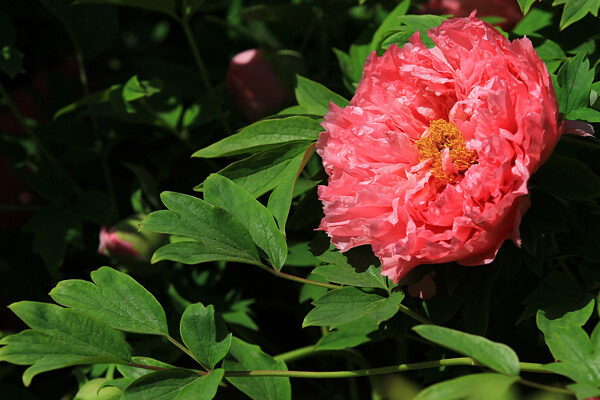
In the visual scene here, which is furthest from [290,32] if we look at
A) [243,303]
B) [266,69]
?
[243,303]

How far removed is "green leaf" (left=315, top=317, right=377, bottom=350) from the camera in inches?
26.7

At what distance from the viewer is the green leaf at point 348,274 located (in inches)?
22.2

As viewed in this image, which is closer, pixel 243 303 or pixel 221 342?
pixel 221 342

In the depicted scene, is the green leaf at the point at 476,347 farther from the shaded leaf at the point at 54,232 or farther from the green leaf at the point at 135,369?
the shaded leaf at the point at 54,232

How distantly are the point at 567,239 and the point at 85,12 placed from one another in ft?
2.76

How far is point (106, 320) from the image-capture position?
55cm

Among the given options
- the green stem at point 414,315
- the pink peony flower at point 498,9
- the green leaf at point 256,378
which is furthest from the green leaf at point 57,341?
the pink peony flower at point 498,9

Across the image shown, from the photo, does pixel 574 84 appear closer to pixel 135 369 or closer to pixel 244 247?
pixel 244 247

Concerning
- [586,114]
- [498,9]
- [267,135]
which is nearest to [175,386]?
[267,135]

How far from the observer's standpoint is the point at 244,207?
1.99 ft

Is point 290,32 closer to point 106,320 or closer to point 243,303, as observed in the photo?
point 243,303

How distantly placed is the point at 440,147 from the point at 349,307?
17 cm

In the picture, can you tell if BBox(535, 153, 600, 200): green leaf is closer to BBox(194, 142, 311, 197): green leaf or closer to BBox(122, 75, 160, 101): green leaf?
BBox(194, 142, 311, 197): green leaf

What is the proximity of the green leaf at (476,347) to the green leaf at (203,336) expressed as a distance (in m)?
0.19
